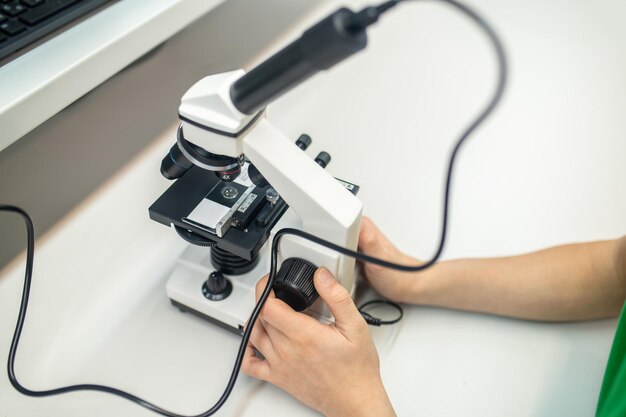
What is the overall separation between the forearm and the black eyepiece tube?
1.14ft

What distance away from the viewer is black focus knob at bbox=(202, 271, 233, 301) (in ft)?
1.99

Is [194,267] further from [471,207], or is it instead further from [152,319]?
[471,207]

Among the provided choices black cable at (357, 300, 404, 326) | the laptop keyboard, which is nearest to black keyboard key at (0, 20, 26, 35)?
the laptop keyboard

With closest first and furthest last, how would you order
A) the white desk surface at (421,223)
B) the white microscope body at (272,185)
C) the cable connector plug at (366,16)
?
the cable connector plug at (366,16), the white microscope body at (272,185), the white desk surface at (421,223)

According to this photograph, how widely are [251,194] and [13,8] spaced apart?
36 centimetres

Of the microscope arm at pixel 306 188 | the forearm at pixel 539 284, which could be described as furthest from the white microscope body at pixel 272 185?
the forearm at pixel 539 284

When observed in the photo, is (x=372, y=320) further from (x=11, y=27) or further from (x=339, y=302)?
(x=11, y=27)

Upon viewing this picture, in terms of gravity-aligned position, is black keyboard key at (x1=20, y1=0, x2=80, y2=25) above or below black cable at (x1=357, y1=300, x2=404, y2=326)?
above

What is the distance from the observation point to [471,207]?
2.58ft

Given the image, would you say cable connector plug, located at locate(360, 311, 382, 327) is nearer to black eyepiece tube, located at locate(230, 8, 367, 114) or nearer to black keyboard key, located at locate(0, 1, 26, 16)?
black eyepiece tube, located at locate(230, 8, 367, 114)

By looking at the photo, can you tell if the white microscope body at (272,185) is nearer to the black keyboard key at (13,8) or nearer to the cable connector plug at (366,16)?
the cable connector plug at (366,16)

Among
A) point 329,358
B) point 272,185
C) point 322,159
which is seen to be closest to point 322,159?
point 322,159

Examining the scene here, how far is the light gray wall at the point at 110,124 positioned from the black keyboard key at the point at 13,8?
126mm

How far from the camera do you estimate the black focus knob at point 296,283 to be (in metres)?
0.55
